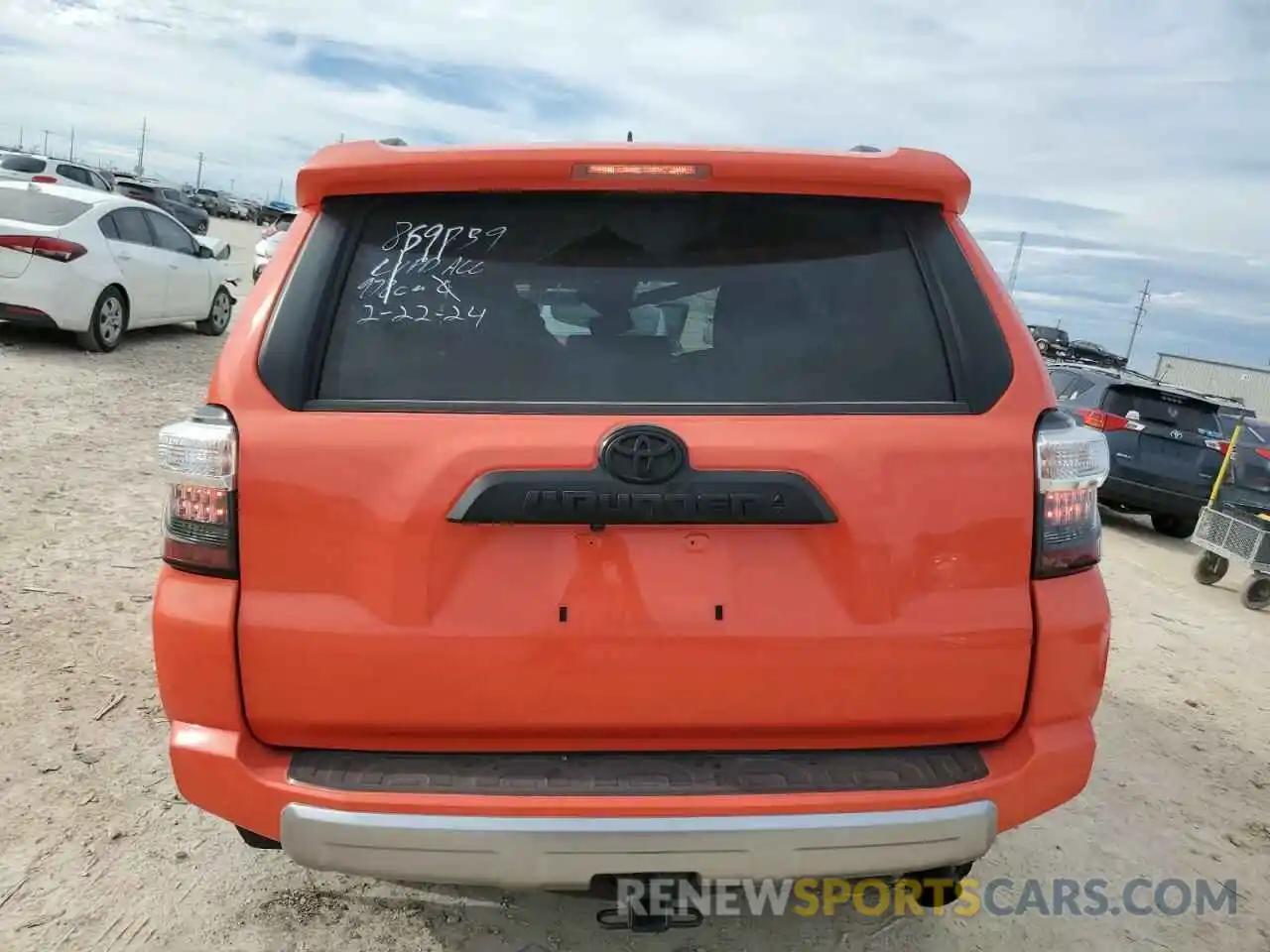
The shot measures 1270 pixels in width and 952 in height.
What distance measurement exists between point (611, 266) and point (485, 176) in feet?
1.10

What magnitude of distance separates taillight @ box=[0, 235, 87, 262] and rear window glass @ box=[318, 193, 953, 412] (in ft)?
31.6

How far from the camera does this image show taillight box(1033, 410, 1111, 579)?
2.08 metres

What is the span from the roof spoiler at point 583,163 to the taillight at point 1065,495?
61 cm

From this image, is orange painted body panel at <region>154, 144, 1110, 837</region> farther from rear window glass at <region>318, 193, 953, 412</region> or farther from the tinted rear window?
the tinted rear window

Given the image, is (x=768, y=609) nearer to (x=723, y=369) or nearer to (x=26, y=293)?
(x=723, y=369)

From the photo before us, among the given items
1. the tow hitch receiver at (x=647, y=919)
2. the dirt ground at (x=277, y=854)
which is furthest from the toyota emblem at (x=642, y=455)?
the dirt ground at (x=277, y=854)

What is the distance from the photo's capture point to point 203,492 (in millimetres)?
2047

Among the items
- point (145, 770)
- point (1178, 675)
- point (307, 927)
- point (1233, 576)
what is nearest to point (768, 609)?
point (307, 927)

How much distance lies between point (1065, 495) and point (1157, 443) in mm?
9200

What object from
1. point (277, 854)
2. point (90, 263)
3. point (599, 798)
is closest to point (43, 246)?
point (90, 263)

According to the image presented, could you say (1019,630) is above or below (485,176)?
below

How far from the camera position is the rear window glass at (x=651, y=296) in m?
2.11

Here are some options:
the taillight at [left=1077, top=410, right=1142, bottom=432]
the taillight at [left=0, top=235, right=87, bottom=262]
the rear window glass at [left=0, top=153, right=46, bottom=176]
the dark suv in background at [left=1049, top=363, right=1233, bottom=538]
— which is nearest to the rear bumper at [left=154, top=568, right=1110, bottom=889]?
the dark suv in background at [left=1049, top=363, right=1233, bottom=538]

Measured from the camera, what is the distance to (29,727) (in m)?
3.56
